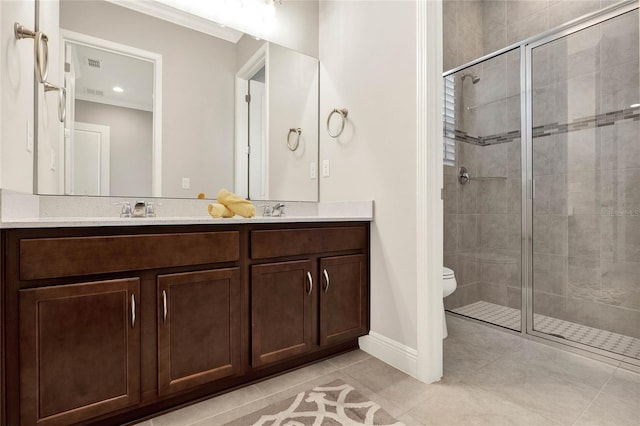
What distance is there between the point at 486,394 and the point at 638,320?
1379 millimetres

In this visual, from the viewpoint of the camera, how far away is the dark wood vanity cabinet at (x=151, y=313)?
3.45ft

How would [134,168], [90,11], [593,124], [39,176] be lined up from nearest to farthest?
1. [39,176]
2. [90,11]
3. [134,168]
4. [593,124]

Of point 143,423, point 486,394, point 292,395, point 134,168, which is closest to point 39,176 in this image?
point 134,168

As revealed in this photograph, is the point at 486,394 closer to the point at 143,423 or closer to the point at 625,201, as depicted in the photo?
the point at 143,423

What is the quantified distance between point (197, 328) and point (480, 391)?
4.34 ft

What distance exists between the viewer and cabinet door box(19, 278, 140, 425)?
3.45 feet

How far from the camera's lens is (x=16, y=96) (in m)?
1.25

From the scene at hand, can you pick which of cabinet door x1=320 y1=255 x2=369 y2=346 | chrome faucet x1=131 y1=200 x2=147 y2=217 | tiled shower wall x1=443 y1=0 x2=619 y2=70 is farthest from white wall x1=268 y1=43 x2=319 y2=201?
→ tiled shower wall x1=443 y1=0 x2=619 y2=70

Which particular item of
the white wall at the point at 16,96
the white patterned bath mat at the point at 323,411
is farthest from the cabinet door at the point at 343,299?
the white wall at the point at 16,96

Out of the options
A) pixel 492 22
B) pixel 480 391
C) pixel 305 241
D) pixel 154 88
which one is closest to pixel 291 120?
pixel 154 88

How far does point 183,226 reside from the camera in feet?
4.41

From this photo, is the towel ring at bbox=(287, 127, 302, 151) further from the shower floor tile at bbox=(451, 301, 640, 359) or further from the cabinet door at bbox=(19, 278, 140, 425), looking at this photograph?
the shower floor tile at bbox=(451, 301, 640, 359)

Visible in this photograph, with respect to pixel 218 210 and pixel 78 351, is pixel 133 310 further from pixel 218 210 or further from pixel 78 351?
pixel 218 210

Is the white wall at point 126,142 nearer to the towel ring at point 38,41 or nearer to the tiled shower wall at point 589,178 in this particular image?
the towel ring at point 38,41
